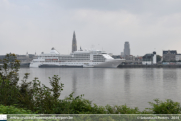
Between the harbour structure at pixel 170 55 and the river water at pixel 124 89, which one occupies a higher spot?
the harbour structure at pixel 170 55

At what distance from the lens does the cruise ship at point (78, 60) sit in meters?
73.3

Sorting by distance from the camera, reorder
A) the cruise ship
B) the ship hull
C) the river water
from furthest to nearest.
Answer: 1. the cruise ship
2. the ship hull
3. the river water

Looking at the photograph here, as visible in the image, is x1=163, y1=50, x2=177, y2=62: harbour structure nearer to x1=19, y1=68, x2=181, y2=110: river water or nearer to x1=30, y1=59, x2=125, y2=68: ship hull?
x1=30, y1=59, x2=125, y2=68: ship hull

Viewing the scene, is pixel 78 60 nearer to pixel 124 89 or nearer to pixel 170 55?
pixel 124 89

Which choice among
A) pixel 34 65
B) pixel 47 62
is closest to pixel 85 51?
pixel 47 62

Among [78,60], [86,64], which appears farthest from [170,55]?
[78,60]

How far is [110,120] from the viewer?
15.5 feet

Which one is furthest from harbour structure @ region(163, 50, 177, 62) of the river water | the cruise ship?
the river water

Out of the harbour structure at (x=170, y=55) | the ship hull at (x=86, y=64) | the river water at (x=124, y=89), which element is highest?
the harbour structure at (x=170, y=55)

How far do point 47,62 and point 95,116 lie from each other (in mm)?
80870

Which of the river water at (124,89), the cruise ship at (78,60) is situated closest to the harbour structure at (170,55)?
the cruise ship at (78,60)

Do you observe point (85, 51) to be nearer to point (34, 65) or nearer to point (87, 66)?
point (87, 66)

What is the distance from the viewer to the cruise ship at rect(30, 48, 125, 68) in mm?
73312

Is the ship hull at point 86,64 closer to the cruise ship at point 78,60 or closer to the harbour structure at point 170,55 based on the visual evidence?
the cruise ship at point 78,60
